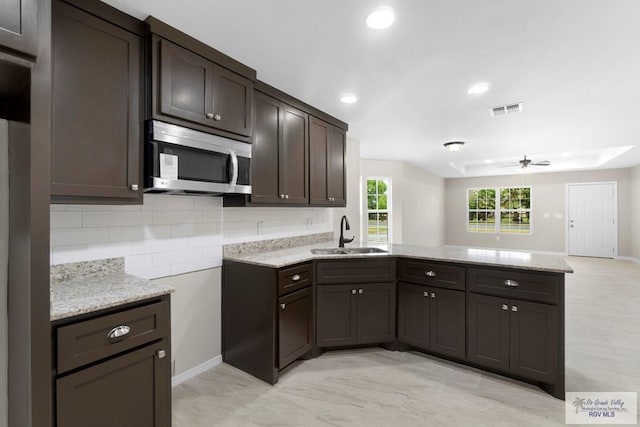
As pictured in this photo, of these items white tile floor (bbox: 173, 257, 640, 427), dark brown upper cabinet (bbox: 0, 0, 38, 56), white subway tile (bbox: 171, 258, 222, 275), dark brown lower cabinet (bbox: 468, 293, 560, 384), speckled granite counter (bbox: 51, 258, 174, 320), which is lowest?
white tile floor (bbox: 173, 257, 640, 427)

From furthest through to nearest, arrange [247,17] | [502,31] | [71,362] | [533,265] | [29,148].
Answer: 1. [533,265]
2. [502,31]
3. [247,17]
4. [71,362]
5. [29,148]

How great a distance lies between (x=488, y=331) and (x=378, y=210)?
459 cm

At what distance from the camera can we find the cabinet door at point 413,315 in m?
2.67

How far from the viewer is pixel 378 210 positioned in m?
6.85

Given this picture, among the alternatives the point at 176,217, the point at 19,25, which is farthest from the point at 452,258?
the point at 19,25

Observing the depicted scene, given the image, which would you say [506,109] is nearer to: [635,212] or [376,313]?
[376,313]

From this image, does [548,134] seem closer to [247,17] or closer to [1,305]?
[247,17]

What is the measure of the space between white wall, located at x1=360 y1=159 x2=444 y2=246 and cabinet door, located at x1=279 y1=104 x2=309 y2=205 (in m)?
3.72

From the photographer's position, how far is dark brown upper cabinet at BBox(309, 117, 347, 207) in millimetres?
3250

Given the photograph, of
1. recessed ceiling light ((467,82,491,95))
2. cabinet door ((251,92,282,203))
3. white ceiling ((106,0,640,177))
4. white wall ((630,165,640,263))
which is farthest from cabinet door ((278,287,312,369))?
white wall ((630,165,640,263))

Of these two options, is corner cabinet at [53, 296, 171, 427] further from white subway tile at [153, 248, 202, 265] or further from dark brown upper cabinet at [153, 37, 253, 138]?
dark brown upper cabinet at [153, 37, 253, 138]

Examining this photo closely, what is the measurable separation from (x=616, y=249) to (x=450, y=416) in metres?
8.97

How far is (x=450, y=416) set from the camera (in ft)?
6.38

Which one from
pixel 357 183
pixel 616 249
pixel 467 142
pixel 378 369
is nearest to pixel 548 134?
pixel 467 142
